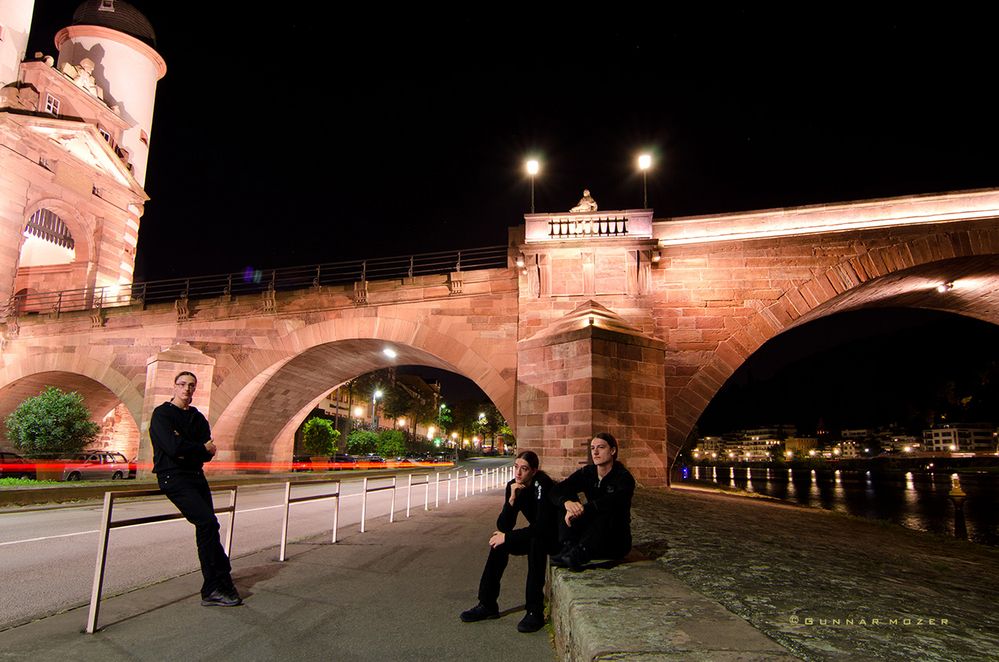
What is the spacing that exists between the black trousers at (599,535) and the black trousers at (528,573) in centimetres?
23

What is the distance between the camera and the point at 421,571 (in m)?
6.12

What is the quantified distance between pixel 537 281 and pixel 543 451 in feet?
17.5

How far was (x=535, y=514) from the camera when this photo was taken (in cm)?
457

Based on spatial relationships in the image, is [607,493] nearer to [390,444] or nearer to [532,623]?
[532,623]

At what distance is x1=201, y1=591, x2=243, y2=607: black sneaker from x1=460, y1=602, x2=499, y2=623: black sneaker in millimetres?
1798

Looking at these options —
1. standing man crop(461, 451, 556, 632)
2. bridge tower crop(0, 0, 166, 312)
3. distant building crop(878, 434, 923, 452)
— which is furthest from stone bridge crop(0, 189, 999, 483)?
distant building crop(878, 434, 923, 452)

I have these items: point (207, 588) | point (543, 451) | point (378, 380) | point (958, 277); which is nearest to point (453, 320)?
point (543, 451)

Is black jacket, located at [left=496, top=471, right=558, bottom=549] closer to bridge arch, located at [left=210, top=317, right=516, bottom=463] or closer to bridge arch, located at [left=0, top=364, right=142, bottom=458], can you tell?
bridge arch, located at [left=210, top=317, right=516, bottom=463]

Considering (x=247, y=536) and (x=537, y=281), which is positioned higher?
(x=537, y=281)

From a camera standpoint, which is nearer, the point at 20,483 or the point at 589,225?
the point at 20,483

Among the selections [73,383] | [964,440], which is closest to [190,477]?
[73,383]

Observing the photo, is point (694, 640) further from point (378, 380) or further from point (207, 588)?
point (378, 380)

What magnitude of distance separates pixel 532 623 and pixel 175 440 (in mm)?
2905

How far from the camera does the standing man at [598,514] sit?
3.97 m
